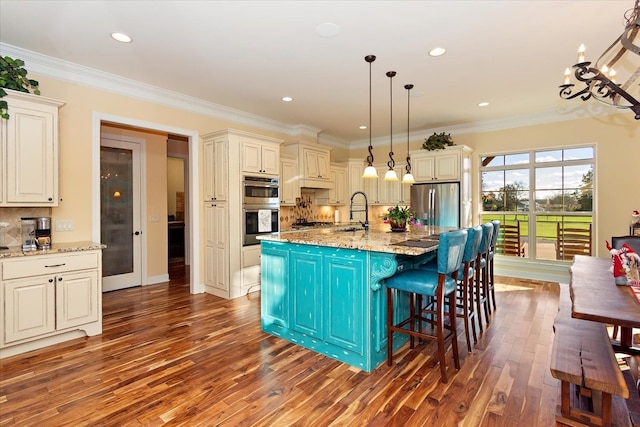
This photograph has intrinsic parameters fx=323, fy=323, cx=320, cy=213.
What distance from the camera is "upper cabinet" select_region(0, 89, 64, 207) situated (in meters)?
3.03

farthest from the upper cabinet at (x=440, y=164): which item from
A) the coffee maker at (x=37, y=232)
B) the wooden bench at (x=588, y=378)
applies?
the coffee maker at (x=37, y=232)

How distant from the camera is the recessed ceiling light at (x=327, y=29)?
2.87 metres

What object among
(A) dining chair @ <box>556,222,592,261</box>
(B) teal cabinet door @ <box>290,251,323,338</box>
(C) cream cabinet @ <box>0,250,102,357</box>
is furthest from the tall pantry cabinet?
(A) dining chair @ <box>556,222,592,261</box>

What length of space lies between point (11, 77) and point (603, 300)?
5.13 m

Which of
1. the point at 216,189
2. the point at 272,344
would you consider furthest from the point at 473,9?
the point at 216,189

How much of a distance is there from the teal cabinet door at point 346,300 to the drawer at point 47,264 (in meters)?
2.45

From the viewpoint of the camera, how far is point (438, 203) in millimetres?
6137

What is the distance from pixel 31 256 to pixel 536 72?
5702 mm

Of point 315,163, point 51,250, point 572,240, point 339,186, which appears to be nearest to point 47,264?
point 51,250

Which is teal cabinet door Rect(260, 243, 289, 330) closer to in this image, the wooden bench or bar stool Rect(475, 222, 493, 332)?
bar stool Rect(475, 222, 493, 332)

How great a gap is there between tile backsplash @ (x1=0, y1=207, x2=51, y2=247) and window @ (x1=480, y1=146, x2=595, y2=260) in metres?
6.99

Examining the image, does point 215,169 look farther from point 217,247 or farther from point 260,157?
point 217,247

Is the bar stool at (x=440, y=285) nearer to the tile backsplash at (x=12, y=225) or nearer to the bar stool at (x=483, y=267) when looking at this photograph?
the bar stool at (x=483, y=267)

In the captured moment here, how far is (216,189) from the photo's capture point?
16.0ft
